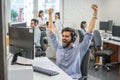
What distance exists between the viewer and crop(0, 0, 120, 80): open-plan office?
1.75 meters

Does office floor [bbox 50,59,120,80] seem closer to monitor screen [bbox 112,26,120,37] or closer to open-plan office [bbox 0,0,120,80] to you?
open-plan office [bbox 0,0,120,80]

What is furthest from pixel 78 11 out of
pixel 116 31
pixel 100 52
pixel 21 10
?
pixel 100 52

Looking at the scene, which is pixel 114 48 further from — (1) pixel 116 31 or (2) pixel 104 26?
(2) pixel 104 26

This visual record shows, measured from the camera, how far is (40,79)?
1.94 meters

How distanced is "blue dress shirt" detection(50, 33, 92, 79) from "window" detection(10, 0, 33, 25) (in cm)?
518

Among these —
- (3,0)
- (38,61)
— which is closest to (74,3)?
(38,61)

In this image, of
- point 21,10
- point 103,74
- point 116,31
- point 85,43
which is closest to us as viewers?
point 85,43

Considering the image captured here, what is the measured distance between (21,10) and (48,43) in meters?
2.08

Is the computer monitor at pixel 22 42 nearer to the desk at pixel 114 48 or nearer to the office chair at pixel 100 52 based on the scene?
the office chair at pixel 100 52

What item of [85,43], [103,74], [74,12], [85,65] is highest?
[74,12]

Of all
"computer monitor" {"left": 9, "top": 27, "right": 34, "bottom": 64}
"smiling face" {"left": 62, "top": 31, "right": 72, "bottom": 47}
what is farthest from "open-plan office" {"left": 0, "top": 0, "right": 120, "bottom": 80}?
"smiling face" {"left": 62, "top": 31, "right": 72, "bottom": 47}

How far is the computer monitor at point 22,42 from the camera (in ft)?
6.32

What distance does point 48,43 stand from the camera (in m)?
6.05

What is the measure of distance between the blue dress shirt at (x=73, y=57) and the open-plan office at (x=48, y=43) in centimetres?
3
